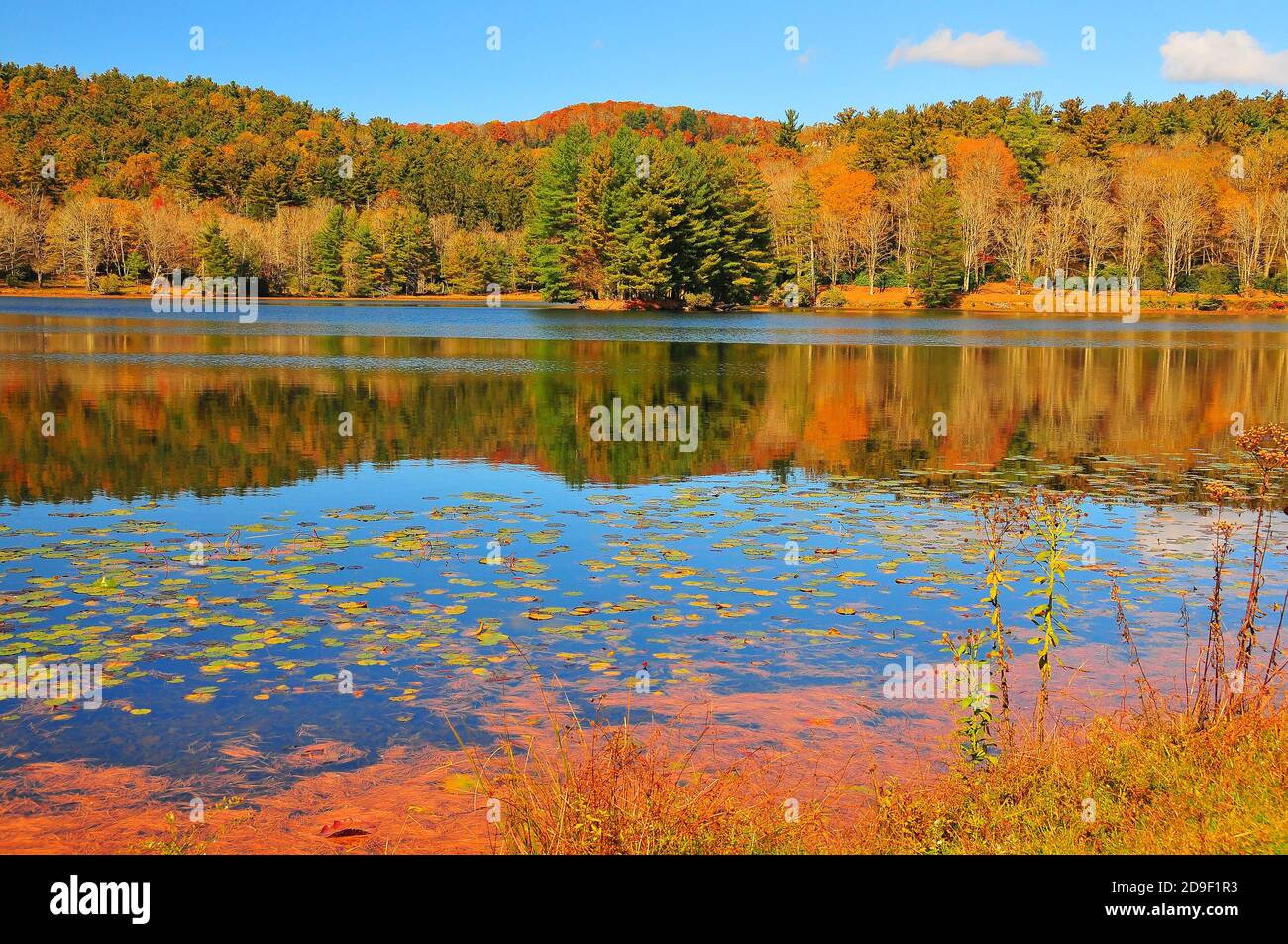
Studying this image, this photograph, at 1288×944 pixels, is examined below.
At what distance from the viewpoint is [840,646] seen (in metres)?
9.87

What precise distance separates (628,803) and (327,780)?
88.8 inches

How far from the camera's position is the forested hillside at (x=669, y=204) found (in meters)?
101

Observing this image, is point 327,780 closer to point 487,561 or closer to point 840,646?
point 840,646

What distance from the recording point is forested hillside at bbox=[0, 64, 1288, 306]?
3979 inches

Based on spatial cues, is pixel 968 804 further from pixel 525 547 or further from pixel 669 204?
pixel 669 204

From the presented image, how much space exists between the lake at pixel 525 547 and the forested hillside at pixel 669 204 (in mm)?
67339

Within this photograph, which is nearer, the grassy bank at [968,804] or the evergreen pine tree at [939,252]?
the grassy bank at [968,804]

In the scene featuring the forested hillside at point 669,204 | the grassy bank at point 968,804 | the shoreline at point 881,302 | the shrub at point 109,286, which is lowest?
the grassy bank at point 968,804

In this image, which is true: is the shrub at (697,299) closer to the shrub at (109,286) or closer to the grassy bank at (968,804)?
the shrub at (109,286)

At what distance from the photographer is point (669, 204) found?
9162 centimetres

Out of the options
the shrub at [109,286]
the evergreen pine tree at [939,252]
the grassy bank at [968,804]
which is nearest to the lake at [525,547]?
the grassy bank at [968,804]

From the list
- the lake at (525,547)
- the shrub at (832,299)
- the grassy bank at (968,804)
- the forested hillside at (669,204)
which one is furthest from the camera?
the shrub at (832,299)

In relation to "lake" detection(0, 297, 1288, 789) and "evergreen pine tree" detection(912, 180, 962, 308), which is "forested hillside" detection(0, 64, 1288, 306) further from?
"lake" detection(0, 297, 1288, 789)

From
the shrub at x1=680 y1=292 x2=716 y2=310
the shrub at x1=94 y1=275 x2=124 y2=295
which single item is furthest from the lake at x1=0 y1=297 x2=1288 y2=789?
the shrub at x1=94 y1=275 x2=124 y2=295
